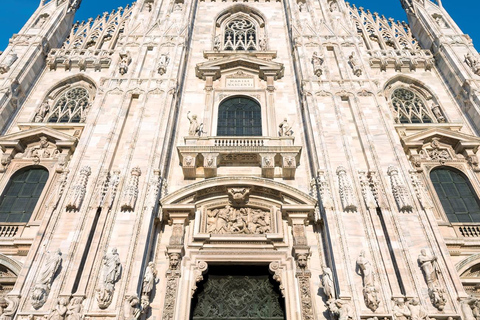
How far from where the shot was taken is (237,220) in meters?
12.2

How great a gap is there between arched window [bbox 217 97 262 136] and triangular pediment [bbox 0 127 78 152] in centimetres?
579

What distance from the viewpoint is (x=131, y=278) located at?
9.88 m

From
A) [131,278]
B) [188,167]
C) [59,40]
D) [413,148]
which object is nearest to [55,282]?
[131,278]

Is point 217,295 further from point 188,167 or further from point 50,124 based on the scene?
point 50,124

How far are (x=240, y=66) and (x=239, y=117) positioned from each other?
3142 mm

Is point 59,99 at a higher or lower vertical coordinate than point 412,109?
higher

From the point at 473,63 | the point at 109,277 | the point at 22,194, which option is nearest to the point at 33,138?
the point at 22,194

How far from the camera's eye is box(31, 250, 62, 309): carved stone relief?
9225 millimetres

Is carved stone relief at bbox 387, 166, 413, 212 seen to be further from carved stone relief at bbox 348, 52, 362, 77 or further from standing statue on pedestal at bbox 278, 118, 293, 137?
carved stone relief at bbox 348, 52, 362, 77

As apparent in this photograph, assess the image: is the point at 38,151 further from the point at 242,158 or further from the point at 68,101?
the point at 242,158

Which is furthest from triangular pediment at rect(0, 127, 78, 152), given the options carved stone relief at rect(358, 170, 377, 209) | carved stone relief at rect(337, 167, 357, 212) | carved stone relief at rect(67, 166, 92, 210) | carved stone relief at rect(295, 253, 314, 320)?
carved stone relief at rect(358, 170, 377, 209)

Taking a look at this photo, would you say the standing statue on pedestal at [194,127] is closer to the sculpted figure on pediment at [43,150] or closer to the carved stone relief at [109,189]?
the carved stone relief at [109,189]

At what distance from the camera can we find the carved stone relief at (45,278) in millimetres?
9225

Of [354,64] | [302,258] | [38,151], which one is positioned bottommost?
[302,258]
